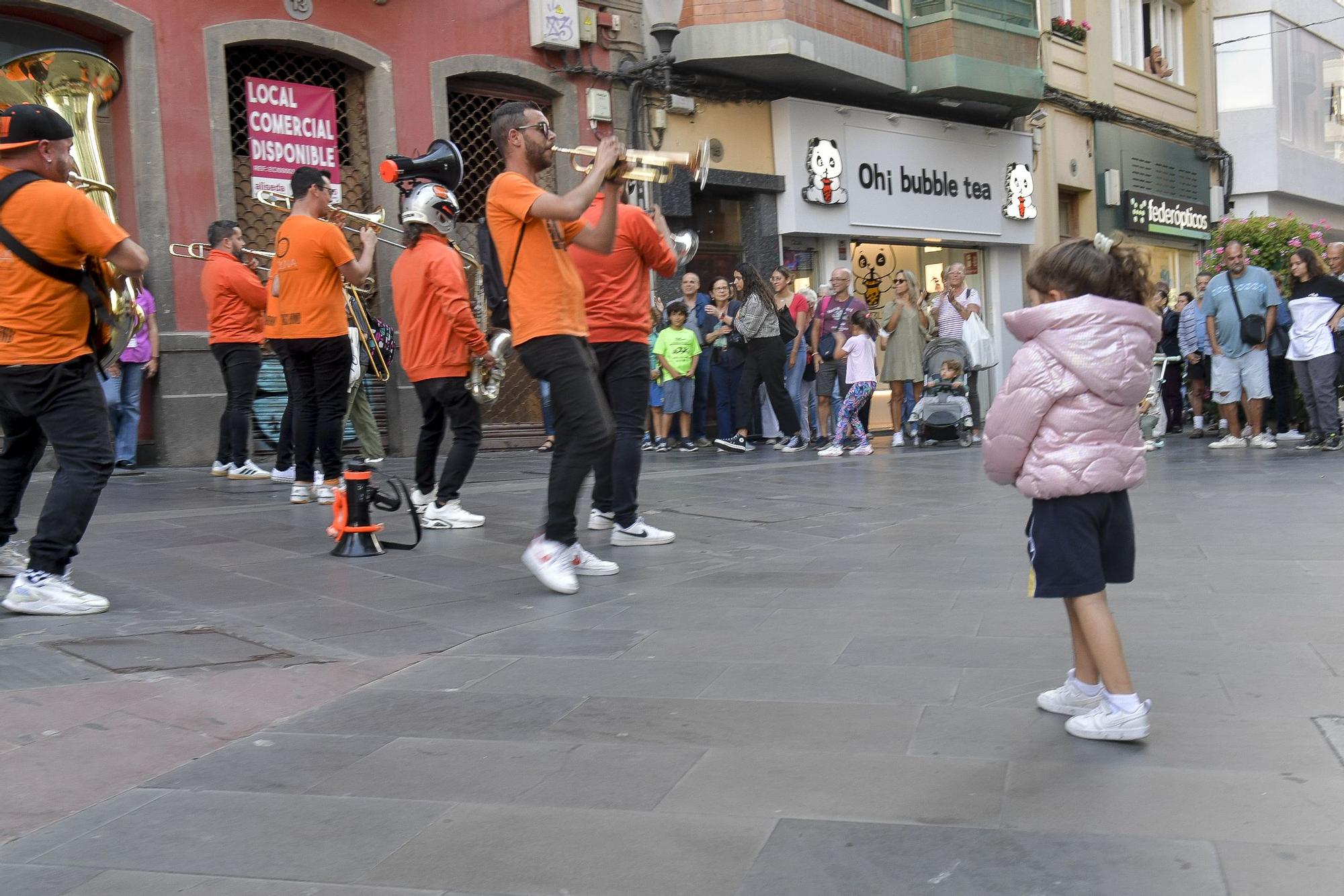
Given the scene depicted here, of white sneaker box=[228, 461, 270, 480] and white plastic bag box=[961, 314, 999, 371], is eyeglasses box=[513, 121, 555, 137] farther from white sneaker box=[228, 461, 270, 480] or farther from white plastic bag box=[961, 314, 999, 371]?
white plastic bag box=[961, 314, 999, 371]

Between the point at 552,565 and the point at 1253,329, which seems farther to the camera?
the point at 1253,329

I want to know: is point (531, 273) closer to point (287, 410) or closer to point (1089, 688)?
point (1089, 688)

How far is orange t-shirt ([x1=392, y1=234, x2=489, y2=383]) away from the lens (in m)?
7.66

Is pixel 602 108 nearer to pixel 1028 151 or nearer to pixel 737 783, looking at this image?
pixel 1028 151

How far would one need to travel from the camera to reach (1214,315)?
13562mm

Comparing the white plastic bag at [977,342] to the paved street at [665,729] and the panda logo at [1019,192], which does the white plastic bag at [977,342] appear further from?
the paved street at [665,729]

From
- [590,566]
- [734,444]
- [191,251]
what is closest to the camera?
[590,566]

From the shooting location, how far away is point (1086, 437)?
3.67m

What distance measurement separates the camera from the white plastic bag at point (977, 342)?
1570cm

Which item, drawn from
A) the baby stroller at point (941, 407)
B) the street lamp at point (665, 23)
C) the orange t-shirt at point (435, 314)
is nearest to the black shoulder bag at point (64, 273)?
the orange t-shirt at point (435, 314)

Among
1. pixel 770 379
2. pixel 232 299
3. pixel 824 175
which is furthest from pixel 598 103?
pixel 232 299

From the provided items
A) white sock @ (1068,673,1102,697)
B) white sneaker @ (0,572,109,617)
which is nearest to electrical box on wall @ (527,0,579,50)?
white sneaker @ (0,572,109,617)

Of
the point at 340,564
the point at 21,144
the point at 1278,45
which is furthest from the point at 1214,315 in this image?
the point at 1278,45

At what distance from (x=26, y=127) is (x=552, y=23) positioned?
1016cm
